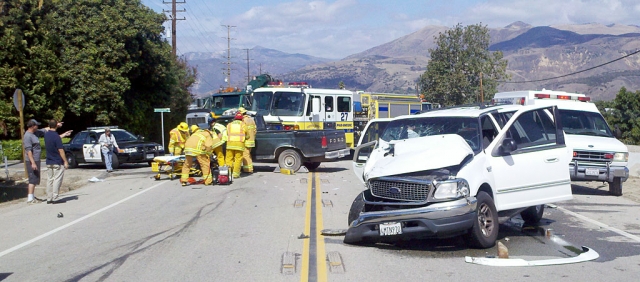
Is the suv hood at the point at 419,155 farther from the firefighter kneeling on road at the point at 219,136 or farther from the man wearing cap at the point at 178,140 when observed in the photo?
the man wearing cap at the point at 178,140

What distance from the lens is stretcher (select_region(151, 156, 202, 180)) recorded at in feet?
58.0

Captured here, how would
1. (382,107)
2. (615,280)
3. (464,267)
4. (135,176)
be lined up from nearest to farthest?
(615,280)
(464,267)
(135,176)
(382,107)

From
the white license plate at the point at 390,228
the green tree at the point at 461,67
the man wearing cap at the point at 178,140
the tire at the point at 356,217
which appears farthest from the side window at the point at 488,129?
the green tree at the point at 461,67

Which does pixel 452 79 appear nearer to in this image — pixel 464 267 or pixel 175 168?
pixel 175 168

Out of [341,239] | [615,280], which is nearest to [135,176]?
[341,239]

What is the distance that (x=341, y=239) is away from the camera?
9219 mm

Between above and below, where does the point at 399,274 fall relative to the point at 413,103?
below

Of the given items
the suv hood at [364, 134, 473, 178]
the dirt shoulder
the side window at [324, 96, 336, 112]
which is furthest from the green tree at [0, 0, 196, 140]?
the suv hood at [364, 134, 473, 178]

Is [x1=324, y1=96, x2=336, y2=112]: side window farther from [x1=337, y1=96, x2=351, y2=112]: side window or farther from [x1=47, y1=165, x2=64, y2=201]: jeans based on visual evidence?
[x1=47, y1=165, x2=64, y2=201]: jeans

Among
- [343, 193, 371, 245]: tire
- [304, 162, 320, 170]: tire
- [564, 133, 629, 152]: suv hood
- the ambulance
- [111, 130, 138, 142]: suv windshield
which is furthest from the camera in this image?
[111, 130, 138, 142]: suv windshield

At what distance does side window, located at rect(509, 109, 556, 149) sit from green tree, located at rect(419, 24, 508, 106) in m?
57.7

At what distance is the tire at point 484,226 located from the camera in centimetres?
812

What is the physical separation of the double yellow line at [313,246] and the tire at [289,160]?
198 inches

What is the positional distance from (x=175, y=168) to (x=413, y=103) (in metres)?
17.2
